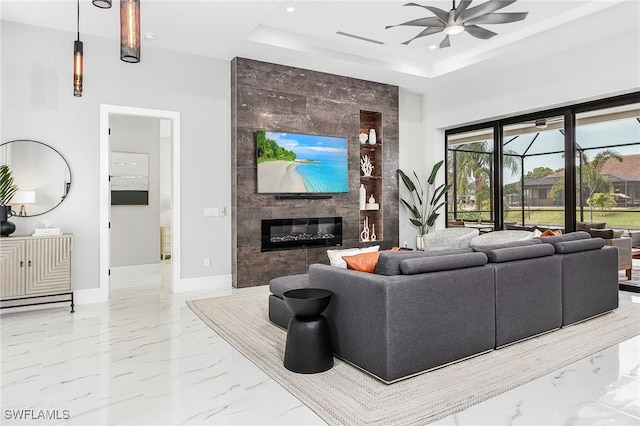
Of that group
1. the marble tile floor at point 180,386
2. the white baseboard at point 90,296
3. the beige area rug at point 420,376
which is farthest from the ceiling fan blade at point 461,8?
the white baseboard at point 90,296

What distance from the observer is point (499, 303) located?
314cm

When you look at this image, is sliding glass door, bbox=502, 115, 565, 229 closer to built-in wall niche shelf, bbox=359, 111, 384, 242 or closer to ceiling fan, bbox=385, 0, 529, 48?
built-in wall niche shelf, bbox=359, 111, 384, 242

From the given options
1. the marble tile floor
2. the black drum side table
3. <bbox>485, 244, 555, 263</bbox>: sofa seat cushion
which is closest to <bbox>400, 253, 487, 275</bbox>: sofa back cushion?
<bbox>485, 244, 555, 263</bbox>: sofa seat cushion

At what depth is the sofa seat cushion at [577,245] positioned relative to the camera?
3.69 metres

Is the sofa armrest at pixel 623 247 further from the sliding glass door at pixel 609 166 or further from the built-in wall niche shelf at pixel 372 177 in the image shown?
the built-in wall niche shelf at pixel 372 177

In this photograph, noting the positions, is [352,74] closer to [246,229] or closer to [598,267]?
[246,229]

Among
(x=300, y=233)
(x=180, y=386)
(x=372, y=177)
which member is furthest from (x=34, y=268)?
(x=372, y=177)

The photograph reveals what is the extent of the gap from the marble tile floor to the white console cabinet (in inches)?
20.4

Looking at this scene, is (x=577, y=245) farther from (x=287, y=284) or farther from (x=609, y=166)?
(x=287, y=284)

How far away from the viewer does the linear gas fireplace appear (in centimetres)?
599

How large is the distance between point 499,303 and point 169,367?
2.49 meters

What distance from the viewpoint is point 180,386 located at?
2.62m

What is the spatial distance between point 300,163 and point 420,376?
4.02 metres

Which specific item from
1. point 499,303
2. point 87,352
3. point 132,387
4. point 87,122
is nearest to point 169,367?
point 132,387
